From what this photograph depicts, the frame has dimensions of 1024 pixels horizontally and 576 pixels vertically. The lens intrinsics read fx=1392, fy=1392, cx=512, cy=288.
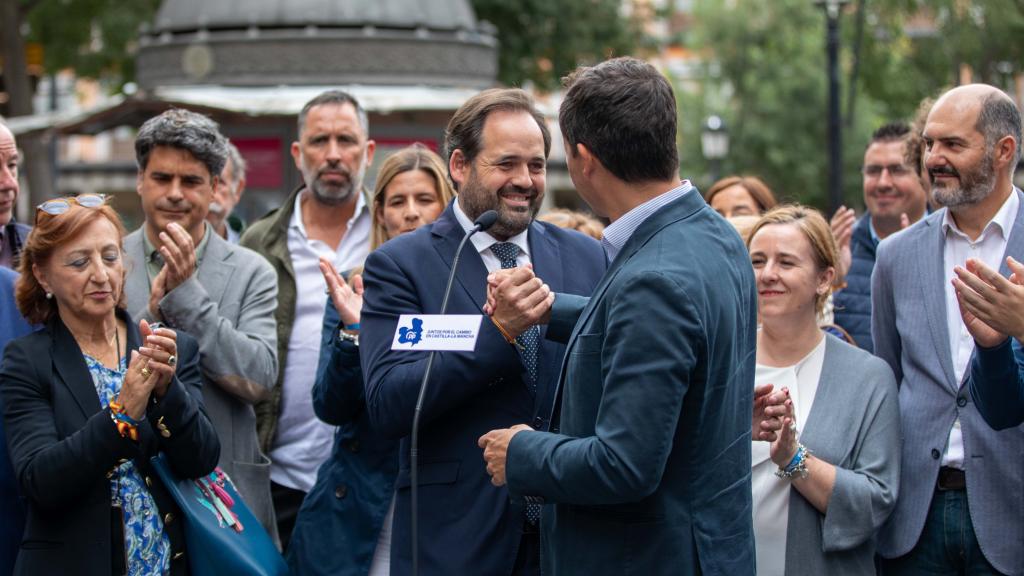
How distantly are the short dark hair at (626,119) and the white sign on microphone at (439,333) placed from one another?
66 cm

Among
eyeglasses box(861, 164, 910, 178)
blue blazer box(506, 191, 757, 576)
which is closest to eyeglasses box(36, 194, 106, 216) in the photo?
blue blazer box(506, 191, 757, 576)

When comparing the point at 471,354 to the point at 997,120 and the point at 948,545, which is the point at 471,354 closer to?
the point at 948,545

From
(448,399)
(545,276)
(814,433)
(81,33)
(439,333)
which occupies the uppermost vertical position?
(81,33)

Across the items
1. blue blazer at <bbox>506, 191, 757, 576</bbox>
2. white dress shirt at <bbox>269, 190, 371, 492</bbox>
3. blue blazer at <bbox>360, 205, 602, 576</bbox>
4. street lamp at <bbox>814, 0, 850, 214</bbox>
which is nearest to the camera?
blue blazer at <bbox>506, 191, 757, 576</bbox>

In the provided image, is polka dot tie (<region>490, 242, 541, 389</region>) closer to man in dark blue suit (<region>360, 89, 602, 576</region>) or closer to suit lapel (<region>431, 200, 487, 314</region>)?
man in dark blue suit (<region>360, 89, 602, 576</region>)

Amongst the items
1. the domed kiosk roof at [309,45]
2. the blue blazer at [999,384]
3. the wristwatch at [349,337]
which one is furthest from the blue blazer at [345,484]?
the domed kiosk roof at [309,45]

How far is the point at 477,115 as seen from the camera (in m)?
4.57

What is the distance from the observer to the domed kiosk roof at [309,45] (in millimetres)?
14867

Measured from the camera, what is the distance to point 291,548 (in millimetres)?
5156

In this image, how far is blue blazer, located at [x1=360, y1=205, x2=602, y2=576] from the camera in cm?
416

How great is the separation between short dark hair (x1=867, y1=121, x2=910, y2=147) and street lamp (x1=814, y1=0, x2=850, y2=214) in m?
10.9

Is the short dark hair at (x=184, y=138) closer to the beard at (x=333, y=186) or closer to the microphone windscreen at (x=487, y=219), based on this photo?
the beard at (x=333, y=186)

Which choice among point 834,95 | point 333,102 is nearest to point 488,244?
point 333,102

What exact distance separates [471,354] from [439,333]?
130 millimetres
